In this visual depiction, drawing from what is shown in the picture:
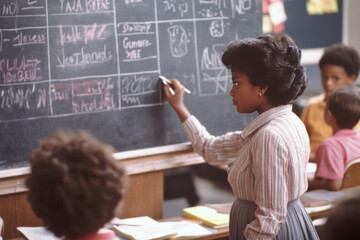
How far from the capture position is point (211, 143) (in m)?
2.71

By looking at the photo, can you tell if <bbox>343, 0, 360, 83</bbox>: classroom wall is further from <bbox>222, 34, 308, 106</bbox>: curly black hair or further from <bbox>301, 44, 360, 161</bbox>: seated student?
<bbox>222, 34, 308, 106</bbox>: curly black hair

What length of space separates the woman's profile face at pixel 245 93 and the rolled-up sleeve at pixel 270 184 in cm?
19

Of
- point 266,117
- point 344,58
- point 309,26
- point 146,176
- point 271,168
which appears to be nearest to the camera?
point 271,168

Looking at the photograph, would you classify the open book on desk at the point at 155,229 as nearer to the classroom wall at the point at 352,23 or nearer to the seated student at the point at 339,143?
the seated student at the point at 339,143

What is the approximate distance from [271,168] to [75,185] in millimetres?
958

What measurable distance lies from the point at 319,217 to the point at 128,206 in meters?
1.04

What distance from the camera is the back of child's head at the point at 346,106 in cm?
306

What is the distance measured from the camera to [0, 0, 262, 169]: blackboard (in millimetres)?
2418

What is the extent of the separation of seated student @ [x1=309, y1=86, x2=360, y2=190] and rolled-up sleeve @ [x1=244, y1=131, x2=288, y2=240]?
0.98 meters

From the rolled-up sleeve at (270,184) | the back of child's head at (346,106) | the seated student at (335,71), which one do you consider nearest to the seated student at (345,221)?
the rolled-up sleeve at (270,184)

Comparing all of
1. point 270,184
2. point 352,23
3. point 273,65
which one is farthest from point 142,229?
point 352,23

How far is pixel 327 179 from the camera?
3008mm

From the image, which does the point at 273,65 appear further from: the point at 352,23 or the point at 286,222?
the point at 352,23

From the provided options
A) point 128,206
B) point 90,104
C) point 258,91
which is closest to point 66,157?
point 258,91
